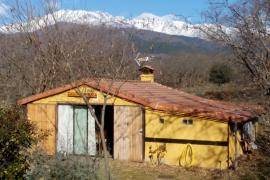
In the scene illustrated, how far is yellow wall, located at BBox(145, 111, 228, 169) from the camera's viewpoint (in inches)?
750

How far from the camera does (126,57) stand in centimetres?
1694

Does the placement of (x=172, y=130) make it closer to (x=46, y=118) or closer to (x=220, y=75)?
(x=46, y=118)

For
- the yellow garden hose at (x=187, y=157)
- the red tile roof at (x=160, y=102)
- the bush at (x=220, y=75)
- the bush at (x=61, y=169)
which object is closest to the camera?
the bush at (x=61, y=169)

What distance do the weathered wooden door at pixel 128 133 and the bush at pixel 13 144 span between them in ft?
32.6

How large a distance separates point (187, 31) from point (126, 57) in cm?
315

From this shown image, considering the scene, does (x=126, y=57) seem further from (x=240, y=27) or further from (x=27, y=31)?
(x=27, y=31)

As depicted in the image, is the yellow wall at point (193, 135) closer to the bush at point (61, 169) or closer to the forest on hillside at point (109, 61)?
the forest on hillside at point (109, 61)

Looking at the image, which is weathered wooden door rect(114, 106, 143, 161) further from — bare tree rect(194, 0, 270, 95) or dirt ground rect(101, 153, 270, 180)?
bare tree rect(194, 0, 270, 95)

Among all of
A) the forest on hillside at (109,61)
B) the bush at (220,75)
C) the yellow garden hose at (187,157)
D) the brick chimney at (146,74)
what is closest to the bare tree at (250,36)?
the forest on hillside at (109,61)

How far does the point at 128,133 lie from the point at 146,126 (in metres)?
0.87

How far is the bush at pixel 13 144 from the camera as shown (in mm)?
10430

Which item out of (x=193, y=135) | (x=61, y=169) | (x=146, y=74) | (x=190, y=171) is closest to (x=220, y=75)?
(x=146, y=74)

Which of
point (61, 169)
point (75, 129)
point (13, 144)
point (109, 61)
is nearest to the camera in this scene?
point (61, 169)

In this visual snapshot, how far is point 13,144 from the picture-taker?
10.7m
